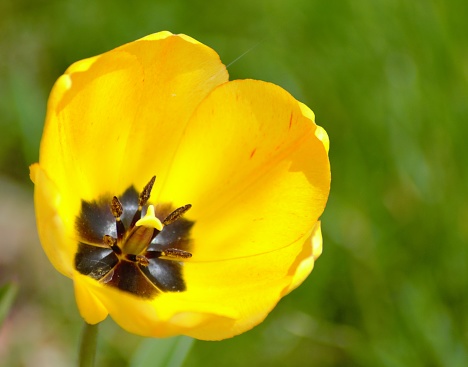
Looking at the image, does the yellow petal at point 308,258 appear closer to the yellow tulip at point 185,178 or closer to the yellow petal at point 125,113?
the yellow tulip at point 185,178

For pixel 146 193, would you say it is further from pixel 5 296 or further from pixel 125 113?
pixel 5 296

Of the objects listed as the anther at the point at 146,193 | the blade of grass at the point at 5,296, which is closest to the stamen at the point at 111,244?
the anther at the point at 146,193

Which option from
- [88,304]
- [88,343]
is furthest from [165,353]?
[88,304]

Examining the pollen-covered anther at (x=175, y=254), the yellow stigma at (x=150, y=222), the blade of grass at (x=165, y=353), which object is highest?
the yellow stigma at (x=150, y=222)

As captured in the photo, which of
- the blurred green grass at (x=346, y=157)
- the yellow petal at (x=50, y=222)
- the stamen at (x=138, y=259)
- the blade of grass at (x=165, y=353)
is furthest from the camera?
the blurred green grass at (x=346, y=157)

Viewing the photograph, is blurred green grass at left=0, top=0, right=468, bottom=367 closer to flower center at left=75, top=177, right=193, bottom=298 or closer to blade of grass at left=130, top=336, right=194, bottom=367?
blade of grass at left=130, top=336, right=194, bottom=367

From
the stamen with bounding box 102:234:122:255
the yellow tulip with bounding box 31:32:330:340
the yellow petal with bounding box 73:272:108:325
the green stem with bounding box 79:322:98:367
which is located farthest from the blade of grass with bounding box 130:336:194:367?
the yellow petal with bounding box 73:272:108:325
